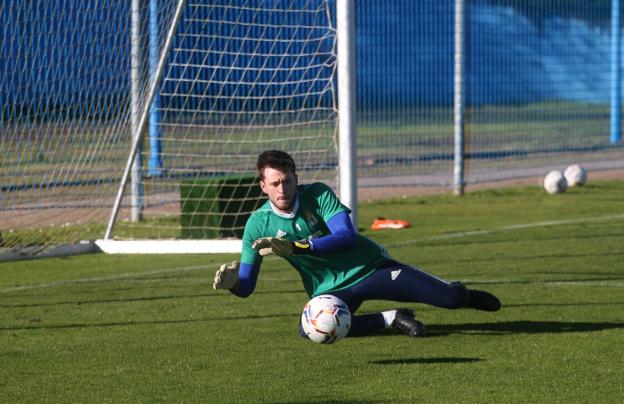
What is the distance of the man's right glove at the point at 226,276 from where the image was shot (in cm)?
681

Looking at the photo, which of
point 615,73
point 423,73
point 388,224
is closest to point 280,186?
point 388,224

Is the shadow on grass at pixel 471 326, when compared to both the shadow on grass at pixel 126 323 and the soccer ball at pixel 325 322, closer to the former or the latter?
Result: the shadow on grass at pixel 126 323

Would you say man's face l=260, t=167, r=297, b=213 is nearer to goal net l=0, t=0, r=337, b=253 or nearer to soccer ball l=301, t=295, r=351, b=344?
soccer ball l=301, t=295, r=351, b=344

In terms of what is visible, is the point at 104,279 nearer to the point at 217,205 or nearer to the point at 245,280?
the point at 217,205

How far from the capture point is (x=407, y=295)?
7.56 m

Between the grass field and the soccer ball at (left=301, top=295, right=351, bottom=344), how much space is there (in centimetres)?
12

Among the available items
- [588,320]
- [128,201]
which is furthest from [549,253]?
[128,201]

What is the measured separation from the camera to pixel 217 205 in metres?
12.5

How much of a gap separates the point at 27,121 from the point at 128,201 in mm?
3582

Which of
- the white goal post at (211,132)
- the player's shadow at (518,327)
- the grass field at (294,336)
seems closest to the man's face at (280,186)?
the grass field at (294,336)

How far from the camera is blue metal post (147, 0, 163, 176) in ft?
42.1

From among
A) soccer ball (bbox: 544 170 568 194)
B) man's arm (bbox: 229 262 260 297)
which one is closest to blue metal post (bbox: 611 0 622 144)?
soccer ball (bbox: 544 170 568 194)

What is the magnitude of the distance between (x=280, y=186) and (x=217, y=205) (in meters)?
5.44

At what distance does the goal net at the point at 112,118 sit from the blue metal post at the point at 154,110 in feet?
0.05
